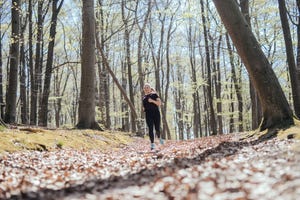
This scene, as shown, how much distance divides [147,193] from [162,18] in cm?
2573

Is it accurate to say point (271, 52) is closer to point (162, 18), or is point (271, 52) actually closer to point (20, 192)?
point (162, 18)

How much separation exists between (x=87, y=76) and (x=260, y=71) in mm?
6927

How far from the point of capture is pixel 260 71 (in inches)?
326

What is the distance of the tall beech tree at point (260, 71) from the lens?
318 inches

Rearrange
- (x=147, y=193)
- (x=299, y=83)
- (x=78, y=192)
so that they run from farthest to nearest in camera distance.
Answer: (x=299, y=83), (x=78, y=192), (x=147, y=193)

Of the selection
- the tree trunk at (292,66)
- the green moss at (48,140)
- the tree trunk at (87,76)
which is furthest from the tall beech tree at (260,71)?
the tree trunk at (87,76)

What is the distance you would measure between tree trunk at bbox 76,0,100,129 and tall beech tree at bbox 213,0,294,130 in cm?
608

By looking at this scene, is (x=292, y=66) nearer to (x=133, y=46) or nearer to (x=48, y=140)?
(x=48, y=140)

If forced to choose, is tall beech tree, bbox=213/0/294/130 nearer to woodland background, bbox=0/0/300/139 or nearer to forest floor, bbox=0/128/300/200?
forest floor, bbox=0/128/300/200

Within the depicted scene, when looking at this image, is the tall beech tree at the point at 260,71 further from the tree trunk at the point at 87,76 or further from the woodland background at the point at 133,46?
the tree trunk at the point at 87,76

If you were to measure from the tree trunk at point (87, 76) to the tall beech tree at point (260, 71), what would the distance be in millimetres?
6084

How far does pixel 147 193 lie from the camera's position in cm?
327

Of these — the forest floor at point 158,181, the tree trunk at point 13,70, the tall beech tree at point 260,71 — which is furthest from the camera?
the tree trunk at point 13,70

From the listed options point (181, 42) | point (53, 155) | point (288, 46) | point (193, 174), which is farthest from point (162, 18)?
point (193, 174)
